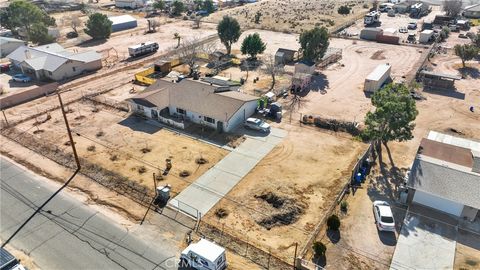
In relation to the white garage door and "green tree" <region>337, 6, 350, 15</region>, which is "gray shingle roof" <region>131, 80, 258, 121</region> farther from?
"green tree" <region>337, 6, 350, 15</region>

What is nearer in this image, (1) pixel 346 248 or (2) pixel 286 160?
(1) pixel 346 248

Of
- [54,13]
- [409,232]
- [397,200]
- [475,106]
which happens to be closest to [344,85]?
[475,106]

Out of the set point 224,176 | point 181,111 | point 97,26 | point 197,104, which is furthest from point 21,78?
point 224,176

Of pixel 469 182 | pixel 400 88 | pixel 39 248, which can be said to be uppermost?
pixel 400 88

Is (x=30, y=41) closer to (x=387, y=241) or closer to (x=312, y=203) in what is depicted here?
(x=312, y=203)

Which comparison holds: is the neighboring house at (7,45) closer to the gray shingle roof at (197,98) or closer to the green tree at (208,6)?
the gray shingle roof at (197,98)

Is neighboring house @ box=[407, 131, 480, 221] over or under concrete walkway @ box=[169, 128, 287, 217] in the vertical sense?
over

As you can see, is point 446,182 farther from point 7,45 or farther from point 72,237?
point 7,45

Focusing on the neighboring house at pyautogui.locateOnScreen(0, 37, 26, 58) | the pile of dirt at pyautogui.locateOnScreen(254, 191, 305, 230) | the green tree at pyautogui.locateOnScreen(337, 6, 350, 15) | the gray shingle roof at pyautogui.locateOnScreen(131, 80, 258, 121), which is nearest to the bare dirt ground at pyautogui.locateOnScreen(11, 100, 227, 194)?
the gray shingle roof at pyautogui.locateOnScreen(131, 80, 258, 121)
